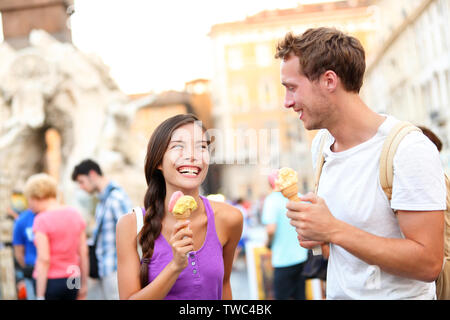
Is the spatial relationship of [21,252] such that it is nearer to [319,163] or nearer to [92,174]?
[92,174]

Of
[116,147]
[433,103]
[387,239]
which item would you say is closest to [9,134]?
[116,147]

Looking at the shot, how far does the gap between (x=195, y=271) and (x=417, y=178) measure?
951mm

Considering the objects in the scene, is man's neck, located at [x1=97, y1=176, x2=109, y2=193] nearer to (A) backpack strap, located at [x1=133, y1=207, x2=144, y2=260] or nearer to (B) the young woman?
(B) the young woman

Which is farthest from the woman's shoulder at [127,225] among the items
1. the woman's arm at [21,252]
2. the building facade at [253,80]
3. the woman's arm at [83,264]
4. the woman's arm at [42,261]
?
the building facade at [253,80]

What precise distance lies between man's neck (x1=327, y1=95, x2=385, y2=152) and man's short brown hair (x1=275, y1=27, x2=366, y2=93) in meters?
0.06

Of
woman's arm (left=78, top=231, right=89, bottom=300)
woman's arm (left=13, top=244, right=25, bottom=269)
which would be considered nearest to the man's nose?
woman's arm (left=78, top=231, right=89, bottom=300)

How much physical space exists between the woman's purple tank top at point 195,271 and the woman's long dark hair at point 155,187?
32 millimetres

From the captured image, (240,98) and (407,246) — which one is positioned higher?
(240,98)

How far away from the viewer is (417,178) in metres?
1.60

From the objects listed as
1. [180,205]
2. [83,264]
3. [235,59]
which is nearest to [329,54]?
[180,205]

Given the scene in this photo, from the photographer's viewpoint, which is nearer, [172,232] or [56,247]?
[172,232]

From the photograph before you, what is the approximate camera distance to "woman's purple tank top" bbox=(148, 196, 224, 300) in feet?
6.80
